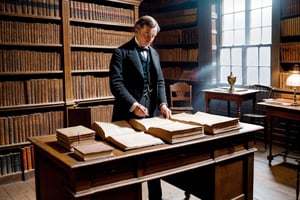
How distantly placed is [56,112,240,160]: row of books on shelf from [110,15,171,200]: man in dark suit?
0.17 m

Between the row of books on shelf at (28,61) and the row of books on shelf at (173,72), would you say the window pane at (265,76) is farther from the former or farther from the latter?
the row of books on shelf at (28,61)

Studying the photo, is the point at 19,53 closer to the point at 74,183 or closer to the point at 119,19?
the point at 119,19

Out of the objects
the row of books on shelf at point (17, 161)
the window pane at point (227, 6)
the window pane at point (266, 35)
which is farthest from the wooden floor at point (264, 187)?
the window pane at point (227, 6)

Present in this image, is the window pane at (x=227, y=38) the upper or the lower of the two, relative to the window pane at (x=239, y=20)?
lower

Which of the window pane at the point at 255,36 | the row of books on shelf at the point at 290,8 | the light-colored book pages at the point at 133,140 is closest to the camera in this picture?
the light-colored book pages at the point at 133,140

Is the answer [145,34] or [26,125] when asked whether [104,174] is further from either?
[26,125]

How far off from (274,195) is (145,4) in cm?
460

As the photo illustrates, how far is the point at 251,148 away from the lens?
221cm

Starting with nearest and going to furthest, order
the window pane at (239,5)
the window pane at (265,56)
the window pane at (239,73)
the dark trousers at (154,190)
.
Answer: the dark trousers at (154,190)
the window pane at (265,56)
the window pane at (239,5)
the window pane at (239,73)

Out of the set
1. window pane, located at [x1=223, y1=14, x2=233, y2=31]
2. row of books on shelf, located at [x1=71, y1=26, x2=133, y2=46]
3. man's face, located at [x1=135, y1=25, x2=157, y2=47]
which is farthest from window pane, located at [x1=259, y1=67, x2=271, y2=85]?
man's face, located at [x1=135, y1=25, x2=157, y2=47]

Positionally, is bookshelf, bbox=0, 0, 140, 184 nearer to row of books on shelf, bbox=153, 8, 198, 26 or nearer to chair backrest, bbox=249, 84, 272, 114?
row of books on shelf, bbox=153, 8, 198, 26

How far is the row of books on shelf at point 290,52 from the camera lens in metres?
4.48

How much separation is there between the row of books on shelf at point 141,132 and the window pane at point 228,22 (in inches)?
144

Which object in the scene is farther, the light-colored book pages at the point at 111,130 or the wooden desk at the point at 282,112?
the wooden desk at the point at 282,112
